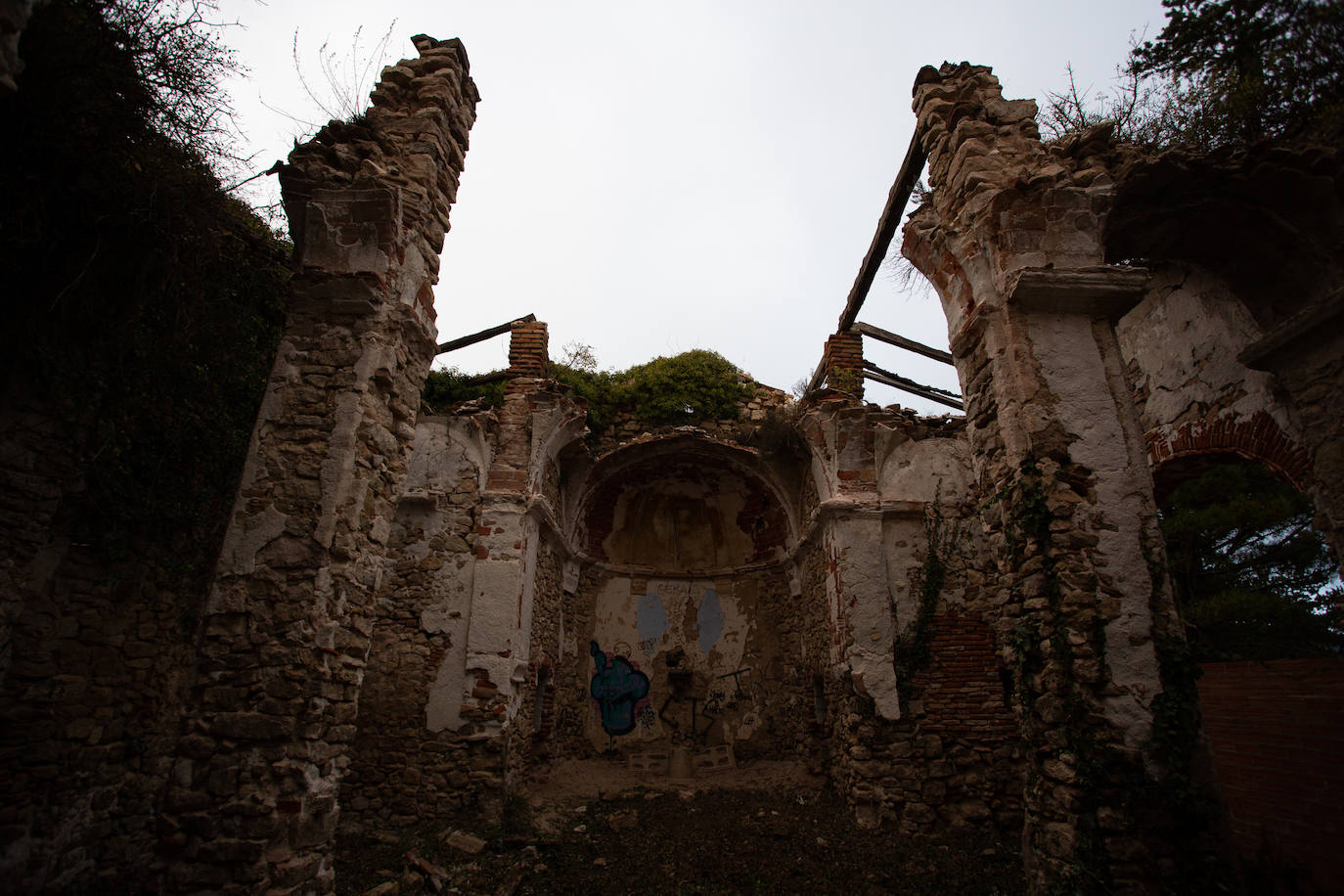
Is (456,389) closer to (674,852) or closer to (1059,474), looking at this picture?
(674,852)

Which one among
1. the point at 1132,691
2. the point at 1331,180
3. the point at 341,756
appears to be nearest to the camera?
the point at 1132,691

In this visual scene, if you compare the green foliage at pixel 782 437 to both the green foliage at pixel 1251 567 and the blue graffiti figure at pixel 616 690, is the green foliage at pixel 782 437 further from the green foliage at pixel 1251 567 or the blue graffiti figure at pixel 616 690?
the green foliage at pixel 1251 567

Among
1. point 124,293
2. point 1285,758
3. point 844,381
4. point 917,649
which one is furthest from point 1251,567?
point 124,293

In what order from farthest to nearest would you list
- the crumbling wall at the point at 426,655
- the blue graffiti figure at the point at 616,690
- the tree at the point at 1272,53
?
the blue graffiti figure at the point at 616,690
the crumbling wall at the point at 426,655
the tree at the point at 1272,53

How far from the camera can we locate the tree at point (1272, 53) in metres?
3.69

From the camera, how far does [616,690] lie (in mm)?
12336

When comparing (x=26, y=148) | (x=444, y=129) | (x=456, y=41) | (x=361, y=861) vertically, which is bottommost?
(x=361, y=861)

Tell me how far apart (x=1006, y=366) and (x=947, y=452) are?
5.55 m

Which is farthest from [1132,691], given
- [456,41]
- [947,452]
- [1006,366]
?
[456,41]

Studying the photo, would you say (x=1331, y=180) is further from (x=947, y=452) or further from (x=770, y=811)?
(x=770, y=811)

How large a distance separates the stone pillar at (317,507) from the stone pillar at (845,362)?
22.9 feet

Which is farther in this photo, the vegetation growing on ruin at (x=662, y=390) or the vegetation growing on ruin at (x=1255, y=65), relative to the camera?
the vegetation growing on ruin at (x=662, y=390)

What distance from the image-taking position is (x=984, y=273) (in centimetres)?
553

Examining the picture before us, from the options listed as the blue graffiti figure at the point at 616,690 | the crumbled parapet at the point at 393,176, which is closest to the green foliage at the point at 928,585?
the blue graffiti figure at the point at 616,690
